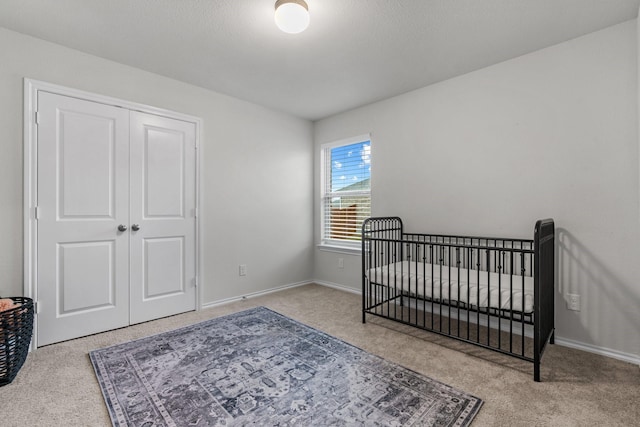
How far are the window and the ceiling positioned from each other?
103cm

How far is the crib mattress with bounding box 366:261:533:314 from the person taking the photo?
6.37 ft

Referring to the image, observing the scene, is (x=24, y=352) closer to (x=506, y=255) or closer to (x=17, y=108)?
(x=17, y=108)

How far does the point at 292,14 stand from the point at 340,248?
2678 millimetres

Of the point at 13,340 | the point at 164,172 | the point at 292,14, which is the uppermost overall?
the point at 292,14

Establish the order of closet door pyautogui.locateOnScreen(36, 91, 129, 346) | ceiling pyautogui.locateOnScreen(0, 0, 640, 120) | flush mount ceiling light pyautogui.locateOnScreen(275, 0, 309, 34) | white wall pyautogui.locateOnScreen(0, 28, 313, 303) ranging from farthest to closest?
closet door pyautogui.locateOnScreen(36, 91, 129, 346) → white wall pyautogui.locateOnScreen(0, 28, 313, 303) → ceiling pyautogui.locateOnScreen(0, 0, 640, 120) → flush mount ceiling light pyautogui.locateOnScreen(275, 0, 309, 34)

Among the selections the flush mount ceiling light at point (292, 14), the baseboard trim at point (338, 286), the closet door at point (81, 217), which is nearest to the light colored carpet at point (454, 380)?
the closet door at point (81, 217)

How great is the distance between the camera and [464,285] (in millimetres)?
2158

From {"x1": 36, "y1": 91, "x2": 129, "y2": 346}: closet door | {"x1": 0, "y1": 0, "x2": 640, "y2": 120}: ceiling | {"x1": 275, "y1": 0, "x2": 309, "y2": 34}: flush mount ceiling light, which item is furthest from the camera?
{"x1": 36, "y1": 91, "x2": 129, "y2": 346}: closet door

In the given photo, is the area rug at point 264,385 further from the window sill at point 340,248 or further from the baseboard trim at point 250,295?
the window sill at point 340,248

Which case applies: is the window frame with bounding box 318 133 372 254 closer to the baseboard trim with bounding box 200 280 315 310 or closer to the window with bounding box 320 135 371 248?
the window with bounding box 320 135 371 248

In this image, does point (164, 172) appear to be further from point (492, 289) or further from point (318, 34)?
point (492, 289)

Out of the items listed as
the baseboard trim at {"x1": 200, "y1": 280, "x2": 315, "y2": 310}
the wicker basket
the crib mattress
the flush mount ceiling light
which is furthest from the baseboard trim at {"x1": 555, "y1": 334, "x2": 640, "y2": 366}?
the wicker basket

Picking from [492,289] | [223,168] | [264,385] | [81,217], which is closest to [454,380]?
[492,289]

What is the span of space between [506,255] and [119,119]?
347 cm
